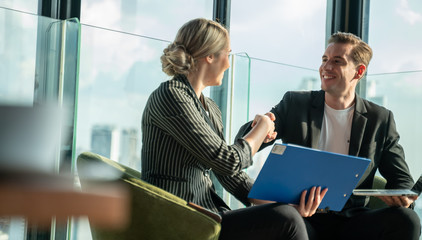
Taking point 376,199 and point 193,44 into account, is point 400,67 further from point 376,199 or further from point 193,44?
point 193,44

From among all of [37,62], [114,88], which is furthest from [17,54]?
[114,88]

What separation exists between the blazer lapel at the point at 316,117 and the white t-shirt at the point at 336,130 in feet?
0.16

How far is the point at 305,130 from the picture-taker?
2422mm

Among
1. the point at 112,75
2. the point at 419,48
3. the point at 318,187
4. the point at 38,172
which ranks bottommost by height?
the point at 318,187

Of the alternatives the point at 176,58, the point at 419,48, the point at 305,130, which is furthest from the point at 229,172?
the point at 419,48

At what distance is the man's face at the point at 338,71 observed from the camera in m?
2.54

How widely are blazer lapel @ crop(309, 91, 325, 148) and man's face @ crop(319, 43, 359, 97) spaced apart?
0.19ft

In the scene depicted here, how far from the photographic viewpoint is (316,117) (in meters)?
2.46

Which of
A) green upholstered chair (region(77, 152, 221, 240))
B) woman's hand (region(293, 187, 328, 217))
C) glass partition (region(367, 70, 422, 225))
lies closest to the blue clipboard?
woman's hand (region(293, 187, 328, 217))

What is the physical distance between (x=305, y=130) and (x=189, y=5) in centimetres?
148

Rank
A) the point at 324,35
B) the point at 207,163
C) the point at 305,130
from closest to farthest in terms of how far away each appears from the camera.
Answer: the point at 207,163, the point at 305,130, the point at 324,35

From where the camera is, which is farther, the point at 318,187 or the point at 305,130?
the point at 305,130

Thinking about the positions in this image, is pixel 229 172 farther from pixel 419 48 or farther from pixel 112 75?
pixel 419 48

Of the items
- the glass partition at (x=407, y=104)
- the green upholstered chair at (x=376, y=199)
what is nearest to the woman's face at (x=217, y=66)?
the green upholstered chair at (x=376, y=199)
